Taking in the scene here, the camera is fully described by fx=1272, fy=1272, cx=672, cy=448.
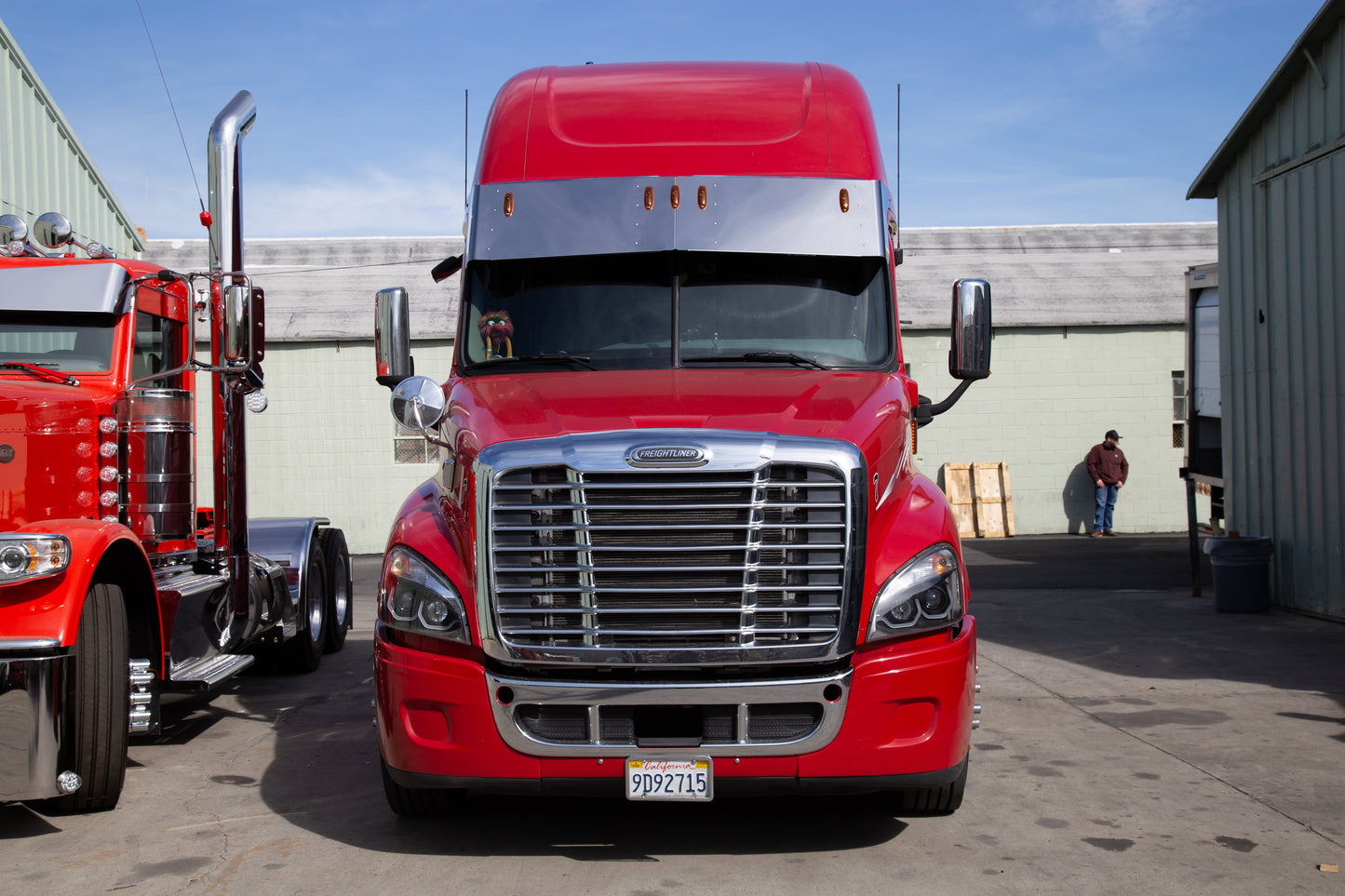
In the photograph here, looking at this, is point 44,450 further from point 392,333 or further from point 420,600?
point 420,600

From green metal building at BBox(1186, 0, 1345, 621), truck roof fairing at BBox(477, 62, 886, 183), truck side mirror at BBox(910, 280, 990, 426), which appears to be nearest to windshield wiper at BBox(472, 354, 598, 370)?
truck roof fairing at BBox(477, 62, 886, 183)

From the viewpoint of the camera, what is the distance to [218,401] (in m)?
7.80

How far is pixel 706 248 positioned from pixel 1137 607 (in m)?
8.02

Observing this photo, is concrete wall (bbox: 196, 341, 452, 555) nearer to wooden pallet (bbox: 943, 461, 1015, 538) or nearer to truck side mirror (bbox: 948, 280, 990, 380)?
wooden pallet (bbox: 943, 461, 1015, 538)

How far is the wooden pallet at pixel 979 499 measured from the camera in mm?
21094

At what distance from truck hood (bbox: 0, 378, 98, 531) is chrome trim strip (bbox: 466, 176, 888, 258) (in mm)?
2269

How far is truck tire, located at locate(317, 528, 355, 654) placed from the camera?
33.9ft

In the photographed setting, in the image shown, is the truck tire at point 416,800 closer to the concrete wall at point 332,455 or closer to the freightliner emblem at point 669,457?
the freightliner emblem at point 669,457

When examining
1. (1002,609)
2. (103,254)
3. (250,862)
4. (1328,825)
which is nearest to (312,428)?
(1002,609)

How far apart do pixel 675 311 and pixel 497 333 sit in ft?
2.80

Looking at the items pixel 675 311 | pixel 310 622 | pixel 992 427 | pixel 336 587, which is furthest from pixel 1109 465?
pixel 675 311

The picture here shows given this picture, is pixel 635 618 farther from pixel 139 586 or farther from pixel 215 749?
pixel 215 749

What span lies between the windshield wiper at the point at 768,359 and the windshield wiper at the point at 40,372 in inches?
132

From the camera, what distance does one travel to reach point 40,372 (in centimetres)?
667
